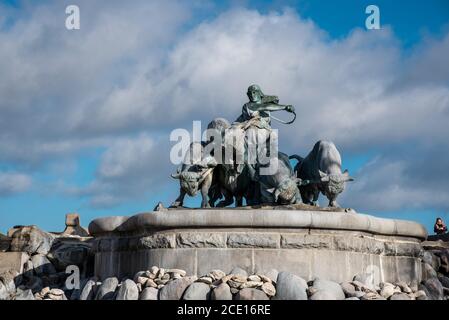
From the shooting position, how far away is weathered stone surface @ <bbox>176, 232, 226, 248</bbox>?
10.2m

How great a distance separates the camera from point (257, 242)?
10172 millimetres

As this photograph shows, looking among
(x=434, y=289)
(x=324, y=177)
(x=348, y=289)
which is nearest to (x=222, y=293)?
(x=348, y=289)

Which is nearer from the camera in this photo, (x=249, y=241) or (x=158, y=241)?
(x=249, y=241)

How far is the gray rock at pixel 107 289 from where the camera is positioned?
32.8ft

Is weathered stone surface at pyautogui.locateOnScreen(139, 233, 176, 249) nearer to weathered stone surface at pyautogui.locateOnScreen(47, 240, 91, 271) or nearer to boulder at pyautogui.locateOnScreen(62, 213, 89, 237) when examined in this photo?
weathered stone surface at pyautogui.locateOnScreen(47, 240, 91, 271)

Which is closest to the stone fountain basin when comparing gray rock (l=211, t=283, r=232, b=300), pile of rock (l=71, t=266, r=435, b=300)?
pile of rock (l=71, t=266, r=435, b=300)

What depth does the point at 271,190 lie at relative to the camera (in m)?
A: 12.1

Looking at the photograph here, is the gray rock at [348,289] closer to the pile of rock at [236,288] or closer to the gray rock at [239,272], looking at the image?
the pile of rock at [236,288]

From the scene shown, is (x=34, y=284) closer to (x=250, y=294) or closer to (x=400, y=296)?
(x=250, y=294)

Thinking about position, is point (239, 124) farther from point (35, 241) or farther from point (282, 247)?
point (35, 241)

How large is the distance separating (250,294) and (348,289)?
4.78ft

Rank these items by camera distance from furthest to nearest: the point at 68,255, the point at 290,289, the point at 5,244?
the point at 5,244 → the point at 68,255 → the point at 290,289

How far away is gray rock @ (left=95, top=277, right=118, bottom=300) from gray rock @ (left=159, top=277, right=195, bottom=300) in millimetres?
1016
